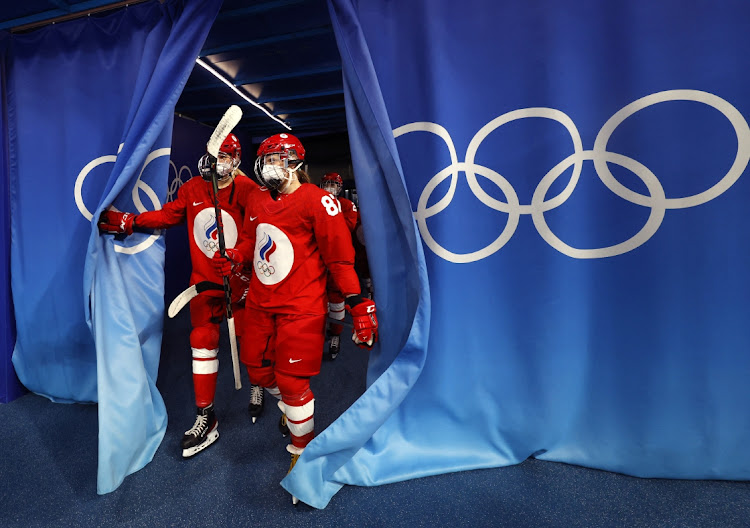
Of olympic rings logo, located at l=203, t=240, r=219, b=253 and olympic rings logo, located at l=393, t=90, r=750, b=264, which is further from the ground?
olympic rings logo, located at l=393, t=90, r=750, b=264

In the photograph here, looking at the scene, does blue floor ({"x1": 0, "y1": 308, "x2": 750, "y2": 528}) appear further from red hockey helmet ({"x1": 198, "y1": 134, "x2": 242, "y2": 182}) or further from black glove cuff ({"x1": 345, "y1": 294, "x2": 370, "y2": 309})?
red hockey helmet ({"x1": 198, "y1": 134, "x2": 242, "y2": 182})

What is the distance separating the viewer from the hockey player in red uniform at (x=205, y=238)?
6.51ft

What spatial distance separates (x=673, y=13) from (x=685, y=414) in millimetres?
1730

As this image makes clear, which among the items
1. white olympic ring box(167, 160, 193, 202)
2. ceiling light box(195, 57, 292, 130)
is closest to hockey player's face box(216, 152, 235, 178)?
ceiling light box(195, 57, 292, 130)

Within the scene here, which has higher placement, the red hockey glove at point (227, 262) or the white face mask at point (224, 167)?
the white face mask at point (224, 167)

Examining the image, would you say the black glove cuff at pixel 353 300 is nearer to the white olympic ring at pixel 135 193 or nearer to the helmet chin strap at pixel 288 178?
the helmet chin strap at pixel 288 178

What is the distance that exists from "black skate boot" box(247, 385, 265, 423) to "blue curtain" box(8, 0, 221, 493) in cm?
47

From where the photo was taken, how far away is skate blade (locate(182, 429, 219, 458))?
74.4 inches

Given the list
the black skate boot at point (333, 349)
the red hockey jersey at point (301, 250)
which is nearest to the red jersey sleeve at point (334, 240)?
the red hockey jersey at point (301, 250)

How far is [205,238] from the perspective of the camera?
2021mm

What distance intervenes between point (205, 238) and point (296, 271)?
0.69 meters

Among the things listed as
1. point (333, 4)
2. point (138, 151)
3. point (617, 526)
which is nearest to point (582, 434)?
point (617, 526)

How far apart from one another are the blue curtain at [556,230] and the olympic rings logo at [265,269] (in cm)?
47

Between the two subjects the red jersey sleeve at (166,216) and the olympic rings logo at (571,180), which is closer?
the olympic rings logo at (571,180)
